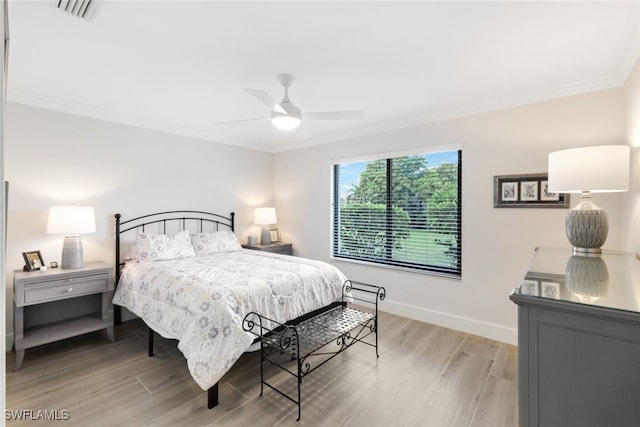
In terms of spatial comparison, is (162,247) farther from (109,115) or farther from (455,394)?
(455,394)

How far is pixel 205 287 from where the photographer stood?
2244 mm

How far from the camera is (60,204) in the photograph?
121 inches

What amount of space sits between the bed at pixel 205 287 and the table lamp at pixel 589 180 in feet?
6.33

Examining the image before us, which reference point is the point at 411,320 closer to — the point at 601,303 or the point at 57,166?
the point at 601,303

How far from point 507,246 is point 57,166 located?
15.5ft

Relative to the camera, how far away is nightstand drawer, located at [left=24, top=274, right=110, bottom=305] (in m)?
2.53

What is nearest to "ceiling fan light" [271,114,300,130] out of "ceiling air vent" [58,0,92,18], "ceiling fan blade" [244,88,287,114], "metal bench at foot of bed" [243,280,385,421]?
"ceiling fan blade" [244,88,287,114]

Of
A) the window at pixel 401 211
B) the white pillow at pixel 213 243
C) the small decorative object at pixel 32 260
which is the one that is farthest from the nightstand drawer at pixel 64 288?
the window at pixel 401 211

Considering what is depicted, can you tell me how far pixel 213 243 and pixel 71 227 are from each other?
147 cm

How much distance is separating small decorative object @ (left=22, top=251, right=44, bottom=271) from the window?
334 cm

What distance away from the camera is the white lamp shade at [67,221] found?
2738mm

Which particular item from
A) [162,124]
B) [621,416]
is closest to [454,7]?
[621,416]

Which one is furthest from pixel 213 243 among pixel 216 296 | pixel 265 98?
pixel 265 98

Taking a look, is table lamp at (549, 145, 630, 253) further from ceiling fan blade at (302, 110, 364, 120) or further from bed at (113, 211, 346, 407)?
bed at (113, 211, 346, 407)
